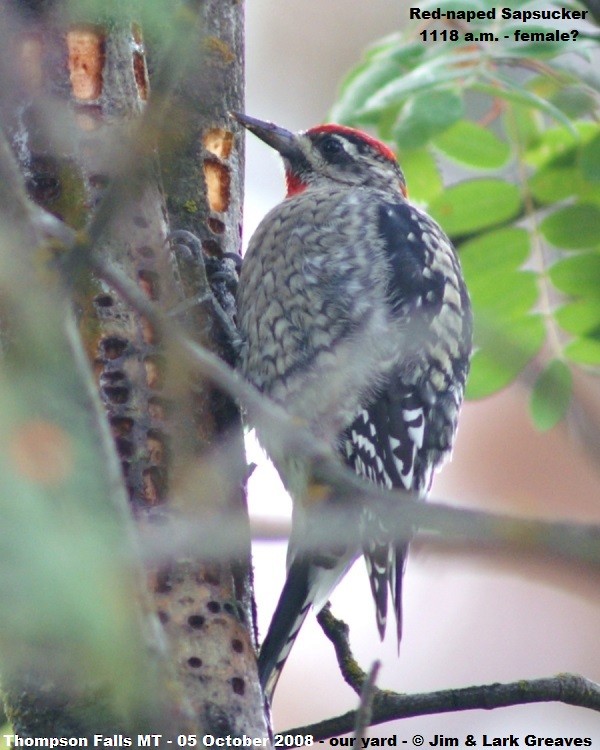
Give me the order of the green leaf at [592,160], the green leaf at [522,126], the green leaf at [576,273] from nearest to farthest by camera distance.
A: the green leaf at [592,160]
the green leaf at [576,273]
the green leaf at [522,126]

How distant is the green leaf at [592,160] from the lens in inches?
104

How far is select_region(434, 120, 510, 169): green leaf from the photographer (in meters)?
2.95

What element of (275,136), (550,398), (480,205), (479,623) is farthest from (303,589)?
(479,623)

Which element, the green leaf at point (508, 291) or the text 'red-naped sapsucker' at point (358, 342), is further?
the text 'red-naped sapsucker' at point (358, 342)

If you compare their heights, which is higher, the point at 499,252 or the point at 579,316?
the point at 499,252

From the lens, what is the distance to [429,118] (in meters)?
2.62

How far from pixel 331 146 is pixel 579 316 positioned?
1359mm

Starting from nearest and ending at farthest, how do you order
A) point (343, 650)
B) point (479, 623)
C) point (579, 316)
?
point (343, 650), point (579, 316), point (479, 623)

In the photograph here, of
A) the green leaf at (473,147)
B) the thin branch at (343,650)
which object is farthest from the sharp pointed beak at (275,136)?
the thin branch at (343,650)

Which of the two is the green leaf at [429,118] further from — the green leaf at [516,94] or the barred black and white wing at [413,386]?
the barred black and white wing at [413,386]

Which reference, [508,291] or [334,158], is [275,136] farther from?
[508,291]

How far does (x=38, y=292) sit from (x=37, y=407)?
14 centimetres

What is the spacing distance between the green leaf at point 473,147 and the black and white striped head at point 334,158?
735 millimetres

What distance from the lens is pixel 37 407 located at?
3.55ft
